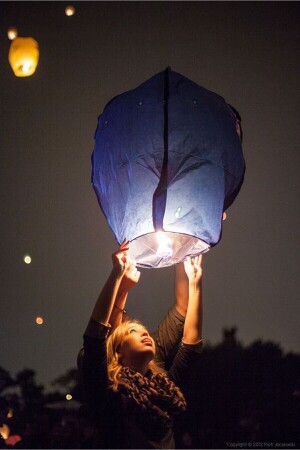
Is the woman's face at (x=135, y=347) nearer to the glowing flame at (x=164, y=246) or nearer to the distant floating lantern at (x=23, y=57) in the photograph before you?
the glowing flame at (x=164, y=246)

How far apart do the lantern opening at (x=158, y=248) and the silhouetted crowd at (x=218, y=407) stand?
83 cm

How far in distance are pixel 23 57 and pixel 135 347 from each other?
3.20 metres

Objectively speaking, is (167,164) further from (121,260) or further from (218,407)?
(218,407)

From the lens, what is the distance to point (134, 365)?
7.62 ft

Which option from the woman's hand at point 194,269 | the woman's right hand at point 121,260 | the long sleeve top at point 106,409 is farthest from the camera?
the woman's hand at point 194,269

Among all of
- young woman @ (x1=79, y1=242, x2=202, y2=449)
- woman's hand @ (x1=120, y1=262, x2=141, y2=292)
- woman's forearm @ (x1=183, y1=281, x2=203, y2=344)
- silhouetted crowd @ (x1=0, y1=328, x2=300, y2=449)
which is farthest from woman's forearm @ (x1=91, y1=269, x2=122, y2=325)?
silhouetted crowd @ (x1=0, y1=328, x2=300, y2=449)

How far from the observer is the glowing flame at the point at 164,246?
222 centimetres

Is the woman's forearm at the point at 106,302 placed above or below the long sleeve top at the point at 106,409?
above

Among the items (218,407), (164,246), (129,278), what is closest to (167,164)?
(164,246)

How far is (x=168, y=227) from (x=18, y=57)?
119 inches

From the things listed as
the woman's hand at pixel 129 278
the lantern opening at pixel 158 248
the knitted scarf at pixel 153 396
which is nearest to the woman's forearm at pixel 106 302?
the woman's hand at pixel 129 278

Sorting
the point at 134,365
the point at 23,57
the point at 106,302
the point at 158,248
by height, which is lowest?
the point at 134,365

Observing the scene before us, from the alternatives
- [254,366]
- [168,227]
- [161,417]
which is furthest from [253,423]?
[254,366]

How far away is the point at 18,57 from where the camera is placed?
13.5 ft
